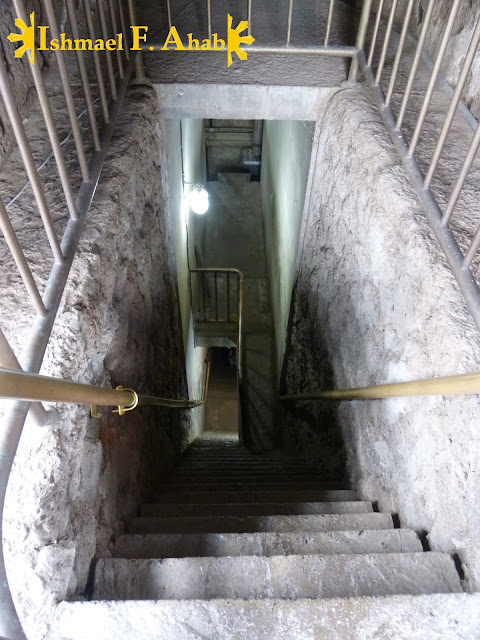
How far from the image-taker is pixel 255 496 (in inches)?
90.4

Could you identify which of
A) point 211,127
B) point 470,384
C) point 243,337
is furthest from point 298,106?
point 211,127

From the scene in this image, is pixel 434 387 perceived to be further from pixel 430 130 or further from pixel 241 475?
pixel 241 475

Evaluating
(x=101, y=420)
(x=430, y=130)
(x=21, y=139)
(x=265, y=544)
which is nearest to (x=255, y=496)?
(x=265, y=544)

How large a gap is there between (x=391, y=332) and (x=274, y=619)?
1.22 m

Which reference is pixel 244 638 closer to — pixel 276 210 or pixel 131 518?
pixel 131 518

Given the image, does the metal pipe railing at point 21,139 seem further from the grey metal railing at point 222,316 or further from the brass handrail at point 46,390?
the grey metal railing at point 222,316

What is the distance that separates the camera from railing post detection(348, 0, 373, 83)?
2182 millimetres

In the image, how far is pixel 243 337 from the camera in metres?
6.59

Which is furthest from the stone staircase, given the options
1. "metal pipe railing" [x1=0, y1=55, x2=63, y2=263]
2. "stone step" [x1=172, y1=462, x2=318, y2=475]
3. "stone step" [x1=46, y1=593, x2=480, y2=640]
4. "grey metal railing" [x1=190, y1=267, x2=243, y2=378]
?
"grey metal railing" [x1=190, y1=267, x2=243, y2=378]

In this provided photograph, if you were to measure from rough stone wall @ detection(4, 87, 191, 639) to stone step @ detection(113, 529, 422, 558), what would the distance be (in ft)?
0.46

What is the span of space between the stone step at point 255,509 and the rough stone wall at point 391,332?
0.51ft

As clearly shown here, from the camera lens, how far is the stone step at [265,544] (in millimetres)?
1514

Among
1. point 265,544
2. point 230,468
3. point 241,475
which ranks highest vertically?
point 265,544

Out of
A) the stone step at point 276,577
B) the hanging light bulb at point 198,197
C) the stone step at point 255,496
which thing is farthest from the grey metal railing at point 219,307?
the stone step at point 276,577
